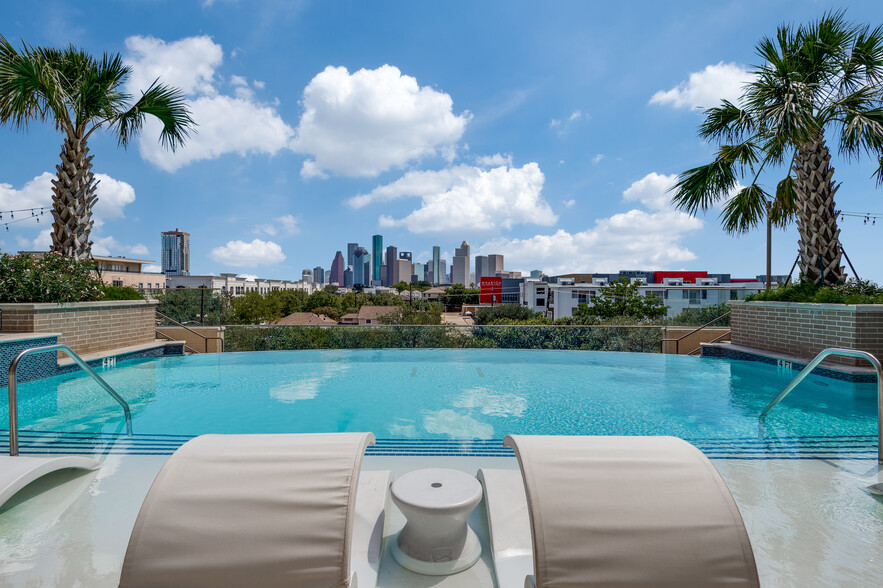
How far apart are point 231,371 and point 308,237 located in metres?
31.5

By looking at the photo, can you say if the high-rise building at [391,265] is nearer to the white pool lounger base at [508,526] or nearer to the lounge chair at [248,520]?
the white pool lounger base at [508,526]

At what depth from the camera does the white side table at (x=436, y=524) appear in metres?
1.83

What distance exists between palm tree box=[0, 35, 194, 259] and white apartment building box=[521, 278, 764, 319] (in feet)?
48.8

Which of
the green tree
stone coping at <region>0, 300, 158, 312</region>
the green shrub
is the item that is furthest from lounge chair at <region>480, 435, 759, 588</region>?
the green tree

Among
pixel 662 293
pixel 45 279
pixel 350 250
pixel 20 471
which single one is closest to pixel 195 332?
pixel 45 279

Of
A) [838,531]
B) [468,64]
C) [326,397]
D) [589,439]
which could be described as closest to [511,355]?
[326,397]

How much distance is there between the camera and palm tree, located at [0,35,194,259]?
735 cm

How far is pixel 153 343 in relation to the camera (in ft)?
29.7

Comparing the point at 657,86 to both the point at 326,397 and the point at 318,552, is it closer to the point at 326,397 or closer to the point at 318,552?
the point at 326,397

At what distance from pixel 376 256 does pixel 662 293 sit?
155m

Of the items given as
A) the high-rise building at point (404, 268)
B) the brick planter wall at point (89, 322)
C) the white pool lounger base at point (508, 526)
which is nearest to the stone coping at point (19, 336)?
the brick planter wall at point (89, 322)

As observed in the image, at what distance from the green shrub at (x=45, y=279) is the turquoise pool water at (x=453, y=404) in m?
1.60

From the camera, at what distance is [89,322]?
763 centimetres

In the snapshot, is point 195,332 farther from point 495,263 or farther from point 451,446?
point 495,263
